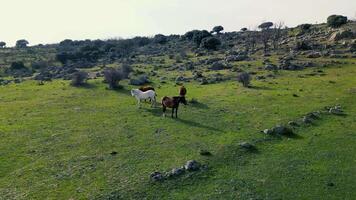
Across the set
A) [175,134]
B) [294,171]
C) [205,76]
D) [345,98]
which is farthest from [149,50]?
[294,171]

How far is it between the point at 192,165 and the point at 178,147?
416 centimetres

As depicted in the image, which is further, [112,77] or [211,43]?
[211,43]

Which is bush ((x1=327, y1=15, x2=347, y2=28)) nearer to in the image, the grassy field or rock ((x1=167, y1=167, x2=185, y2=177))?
the grassy field

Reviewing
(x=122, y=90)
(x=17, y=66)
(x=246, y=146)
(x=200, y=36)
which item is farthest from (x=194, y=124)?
(x=200, y=36)

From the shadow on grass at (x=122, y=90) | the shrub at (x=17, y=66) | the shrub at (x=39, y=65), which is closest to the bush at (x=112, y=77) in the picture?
the shadow on grass at (x=122, y=90)

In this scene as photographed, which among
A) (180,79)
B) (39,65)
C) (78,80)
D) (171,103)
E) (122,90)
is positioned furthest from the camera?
(39,65)

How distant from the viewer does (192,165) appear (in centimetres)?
2681

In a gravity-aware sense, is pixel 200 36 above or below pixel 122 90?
above

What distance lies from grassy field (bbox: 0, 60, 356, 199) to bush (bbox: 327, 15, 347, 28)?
64.9 metres

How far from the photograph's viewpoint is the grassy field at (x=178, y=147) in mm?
24594

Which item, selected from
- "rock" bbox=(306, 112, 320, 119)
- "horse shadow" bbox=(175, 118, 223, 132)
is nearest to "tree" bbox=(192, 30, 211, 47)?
"rock" bbox=(306, 112, 320, 119)

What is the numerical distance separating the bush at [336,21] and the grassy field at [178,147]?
2555 inches

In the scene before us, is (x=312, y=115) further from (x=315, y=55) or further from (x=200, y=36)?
(x=200, y=36)

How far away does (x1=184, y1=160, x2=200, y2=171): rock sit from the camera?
2662cm
